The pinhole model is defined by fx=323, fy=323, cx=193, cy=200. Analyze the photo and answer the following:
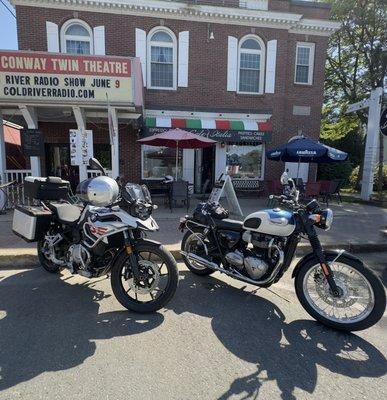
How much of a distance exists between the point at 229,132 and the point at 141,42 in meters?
4.78

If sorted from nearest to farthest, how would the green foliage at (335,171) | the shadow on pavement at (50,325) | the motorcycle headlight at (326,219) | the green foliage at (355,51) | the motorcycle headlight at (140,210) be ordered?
the shadow on pavement at (50,325)
the motorcycle headlight at (326,219)
the motorcycle headlight at (140,210)
the green foliage at (355,51)
the green foliage at (335,171)

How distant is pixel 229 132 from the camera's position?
1202cm

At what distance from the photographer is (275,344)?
2.98 metres

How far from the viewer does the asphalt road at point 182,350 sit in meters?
2.38

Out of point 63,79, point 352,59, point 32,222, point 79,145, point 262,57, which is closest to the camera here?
point 32,222

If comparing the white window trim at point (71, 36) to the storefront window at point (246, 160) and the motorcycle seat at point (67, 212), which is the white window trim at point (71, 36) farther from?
the motorcycle seat at point (67, 212)

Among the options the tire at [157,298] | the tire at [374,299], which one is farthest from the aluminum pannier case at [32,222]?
the tire at [374,299]

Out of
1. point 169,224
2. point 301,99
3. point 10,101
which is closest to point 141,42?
point 10,101

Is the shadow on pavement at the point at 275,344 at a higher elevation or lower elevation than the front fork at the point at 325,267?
lower

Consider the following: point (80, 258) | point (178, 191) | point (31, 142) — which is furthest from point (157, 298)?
point (31, 142)

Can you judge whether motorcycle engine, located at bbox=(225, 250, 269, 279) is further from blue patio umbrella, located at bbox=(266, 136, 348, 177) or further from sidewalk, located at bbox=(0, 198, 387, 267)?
blue patio umbrella, located at bbox=(266, 136, 348, 177)

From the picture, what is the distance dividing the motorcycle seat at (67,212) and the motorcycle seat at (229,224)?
5.92 ft

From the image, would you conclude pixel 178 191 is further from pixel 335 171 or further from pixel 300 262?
pixel 335 171

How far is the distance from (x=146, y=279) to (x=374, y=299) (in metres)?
2.30
